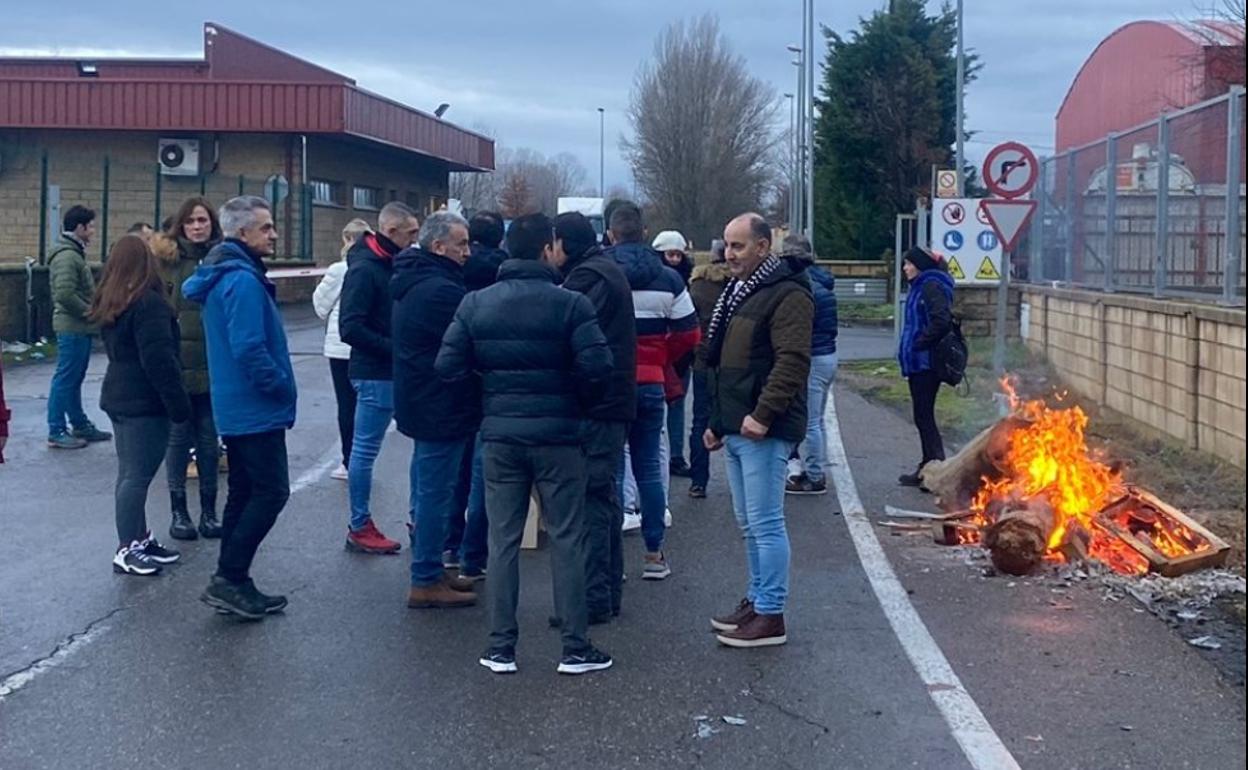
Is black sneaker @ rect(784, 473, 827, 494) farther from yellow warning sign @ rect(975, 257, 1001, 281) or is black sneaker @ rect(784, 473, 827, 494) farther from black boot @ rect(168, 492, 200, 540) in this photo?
yellow warning sign @ rect(975, 257, 1001, 281)

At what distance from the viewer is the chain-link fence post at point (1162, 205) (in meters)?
14.2

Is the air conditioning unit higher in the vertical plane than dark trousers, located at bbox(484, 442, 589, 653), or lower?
higher

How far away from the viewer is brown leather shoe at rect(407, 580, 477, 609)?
7574 millimetres

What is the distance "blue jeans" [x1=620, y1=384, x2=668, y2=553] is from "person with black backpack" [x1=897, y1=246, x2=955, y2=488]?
11.5ft

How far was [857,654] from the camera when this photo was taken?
269 inches

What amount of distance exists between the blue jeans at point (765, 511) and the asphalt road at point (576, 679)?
286 mm

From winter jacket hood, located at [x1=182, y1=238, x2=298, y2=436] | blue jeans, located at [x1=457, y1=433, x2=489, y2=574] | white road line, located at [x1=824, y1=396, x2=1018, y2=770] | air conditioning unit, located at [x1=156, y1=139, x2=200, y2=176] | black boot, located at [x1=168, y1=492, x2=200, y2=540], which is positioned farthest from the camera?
air conditioning unit, located at [x1=156, y1=139, x2=200, y2=176]

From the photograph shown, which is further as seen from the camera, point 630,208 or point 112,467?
point 112,467

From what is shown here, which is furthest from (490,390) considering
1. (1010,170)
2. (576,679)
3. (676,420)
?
(1010,170)

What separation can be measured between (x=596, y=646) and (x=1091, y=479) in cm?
371

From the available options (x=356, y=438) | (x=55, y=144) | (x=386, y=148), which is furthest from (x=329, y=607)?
(x=386, y=148)

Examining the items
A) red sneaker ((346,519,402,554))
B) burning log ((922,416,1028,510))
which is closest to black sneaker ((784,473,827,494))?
burning log ((922,416,1028,510))

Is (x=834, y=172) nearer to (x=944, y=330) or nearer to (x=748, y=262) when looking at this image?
(x=944, y=330)

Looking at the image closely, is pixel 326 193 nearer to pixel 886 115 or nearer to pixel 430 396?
pixel 886 115
